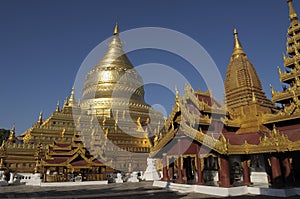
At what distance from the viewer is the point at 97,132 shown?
29375mm

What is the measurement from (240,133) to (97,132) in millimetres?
18184

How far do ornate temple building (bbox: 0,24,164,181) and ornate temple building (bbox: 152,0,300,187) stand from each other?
8103mm

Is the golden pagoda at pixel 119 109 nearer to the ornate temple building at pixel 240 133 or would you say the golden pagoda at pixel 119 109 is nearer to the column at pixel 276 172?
the ornate temple building at pixel 240 133

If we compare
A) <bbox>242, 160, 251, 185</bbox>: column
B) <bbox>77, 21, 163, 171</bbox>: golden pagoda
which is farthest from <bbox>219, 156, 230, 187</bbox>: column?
<bbox>77, 21, 163, 171</bbox>: golden pagoda

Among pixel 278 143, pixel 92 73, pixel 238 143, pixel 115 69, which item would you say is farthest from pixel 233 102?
pixel 92 73

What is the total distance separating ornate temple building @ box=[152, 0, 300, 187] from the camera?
12.6 m

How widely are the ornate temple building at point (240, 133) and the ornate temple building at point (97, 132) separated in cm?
810

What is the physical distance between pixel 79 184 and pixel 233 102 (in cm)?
1444

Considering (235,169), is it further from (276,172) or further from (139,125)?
(139,125)

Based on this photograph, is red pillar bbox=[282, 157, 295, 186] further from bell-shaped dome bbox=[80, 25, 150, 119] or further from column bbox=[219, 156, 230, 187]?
bell-shaped dome bbox=[80, 25, 150, 119]

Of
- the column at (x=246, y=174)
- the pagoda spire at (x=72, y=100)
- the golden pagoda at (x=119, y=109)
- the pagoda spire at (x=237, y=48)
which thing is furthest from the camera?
the pagoda spire at (x=72, y=100)

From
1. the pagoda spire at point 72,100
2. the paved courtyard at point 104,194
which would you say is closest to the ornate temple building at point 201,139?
the pagoda spire at point 72,100

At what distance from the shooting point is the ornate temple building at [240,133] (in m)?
12.6

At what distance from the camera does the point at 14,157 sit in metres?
25.3
